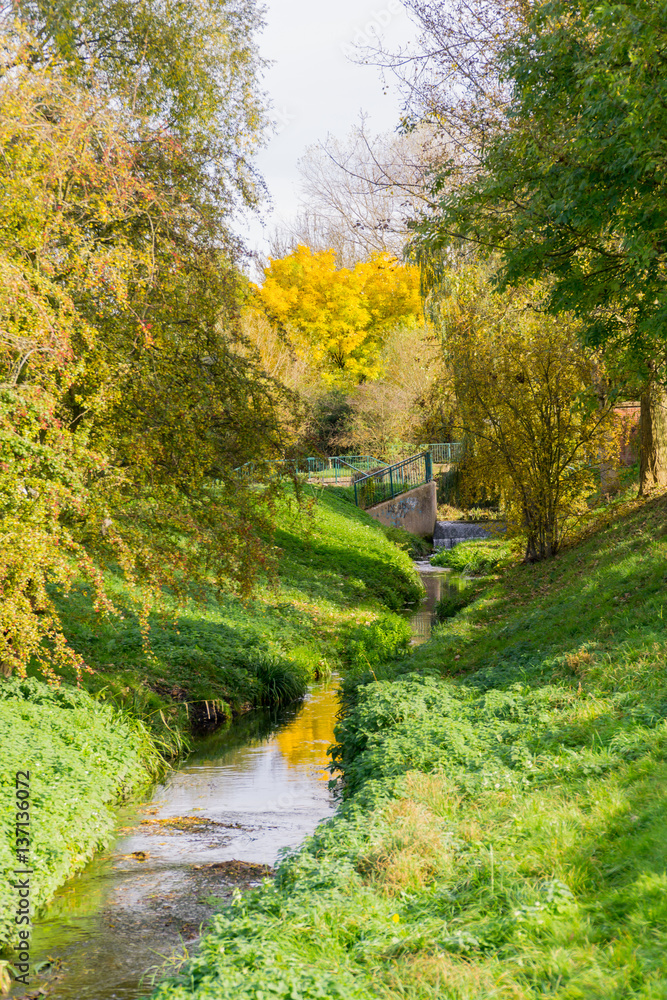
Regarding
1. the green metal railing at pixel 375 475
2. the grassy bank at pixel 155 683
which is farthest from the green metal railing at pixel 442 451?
the grassy bank at pixel 155 683

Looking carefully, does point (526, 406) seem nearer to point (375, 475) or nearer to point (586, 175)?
point (586, 175)

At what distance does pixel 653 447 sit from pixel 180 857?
13.6 meters

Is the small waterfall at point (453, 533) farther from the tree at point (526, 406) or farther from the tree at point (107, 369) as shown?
the tree at point (107, 369)

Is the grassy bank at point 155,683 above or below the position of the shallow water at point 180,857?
above

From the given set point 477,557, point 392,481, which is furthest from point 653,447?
point 392,481

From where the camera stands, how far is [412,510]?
33344mm

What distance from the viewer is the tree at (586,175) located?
770 cm

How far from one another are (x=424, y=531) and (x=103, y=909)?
2737 centimetres

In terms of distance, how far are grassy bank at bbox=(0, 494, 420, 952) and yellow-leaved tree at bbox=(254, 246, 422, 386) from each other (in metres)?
20.9

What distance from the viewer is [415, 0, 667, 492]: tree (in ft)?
25.3

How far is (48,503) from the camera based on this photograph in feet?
24.7

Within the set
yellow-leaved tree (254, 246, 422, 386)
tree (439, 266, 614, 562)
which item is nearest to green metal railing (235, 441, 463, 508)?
yellow-leaved tree (254, 246, 422, 386)

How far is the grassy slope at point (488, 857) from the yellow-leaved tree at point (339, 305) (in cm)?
3308

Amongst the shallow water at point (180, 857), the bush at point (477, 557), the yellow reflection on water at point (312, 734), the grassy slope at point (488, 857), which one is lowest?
the shallow water at point (180, 857)
